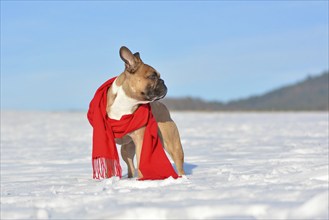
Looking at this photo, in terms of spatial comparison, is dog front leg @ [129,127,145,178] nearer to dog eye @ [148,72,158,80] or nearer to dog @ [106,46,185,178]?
dog @ [106,46,185,178]

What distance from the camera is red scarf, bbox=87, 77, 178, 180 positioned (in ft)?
18.2

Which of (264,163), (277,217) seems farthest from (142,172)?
(277,217)

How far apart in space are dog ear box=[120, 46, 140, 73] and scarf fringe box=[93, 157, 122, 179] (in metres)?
1.05

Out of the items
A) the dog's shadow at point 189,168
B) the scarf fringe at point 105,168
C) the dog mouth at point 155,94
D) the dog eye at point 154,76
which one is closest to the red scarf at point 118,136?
the scarf fringe at point 105,168

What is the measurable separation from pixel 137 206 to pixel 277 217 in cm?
87

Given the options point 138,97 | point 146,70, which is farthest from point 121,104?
point 146,70

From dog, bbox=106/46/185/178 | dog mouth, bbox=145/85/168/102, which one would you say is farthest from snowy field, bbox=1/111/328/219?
dog mouth, bbox=145/85/168/102

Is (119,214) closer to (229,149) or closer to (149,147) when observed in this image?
(149,147)

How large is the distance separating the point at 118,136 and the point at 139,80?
68cm

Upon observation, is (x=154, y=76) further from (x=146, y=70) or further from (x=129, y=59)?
(x=129, y=59)

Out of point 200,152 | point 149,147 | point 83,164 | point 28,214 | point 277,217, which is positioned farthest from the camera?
point 200,152

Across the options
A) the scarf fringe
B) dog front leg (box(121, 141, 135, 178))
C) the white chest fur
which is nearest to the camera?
the white chest fur

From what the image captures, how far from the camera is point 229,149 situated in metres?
9.64

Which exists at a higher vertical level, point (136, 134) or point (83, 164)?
point (136, 134)
